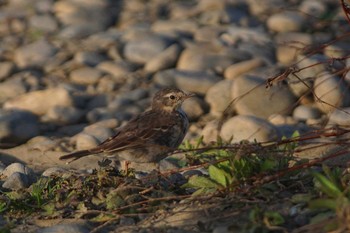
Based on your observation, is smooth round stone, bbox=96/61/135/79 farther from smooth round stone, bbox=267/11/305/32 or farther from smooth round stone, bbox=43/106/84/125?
smooth round stone, bbox=267/11/305/32

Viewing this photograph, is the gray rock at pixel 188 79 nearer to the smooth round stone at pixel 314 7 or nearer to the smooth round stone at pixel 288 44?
the smooth round stone at pixel 288 44

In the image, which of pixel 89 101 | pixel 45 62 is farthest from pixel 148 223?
pixel 45 62

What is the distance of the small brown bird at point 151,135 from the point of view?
27.3ft

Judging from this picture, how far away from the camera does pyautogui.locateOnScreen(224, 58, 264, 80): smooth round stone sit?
1209 cm

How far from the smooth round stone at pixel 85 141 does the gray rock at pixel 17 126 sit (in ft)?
2.60

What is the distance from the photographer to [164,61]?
41.8ft

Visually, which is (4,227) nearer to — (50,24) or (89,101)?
(89,101)

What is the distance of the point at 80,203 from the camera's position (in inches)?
276

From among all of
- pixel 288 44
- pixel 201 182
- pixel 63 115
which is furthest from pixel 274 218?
pixel 288 44

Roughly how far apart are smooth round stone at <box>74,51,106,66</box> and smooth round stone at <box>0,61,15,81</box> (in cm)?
97

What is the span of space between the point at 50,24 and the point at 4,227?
8.82 meters

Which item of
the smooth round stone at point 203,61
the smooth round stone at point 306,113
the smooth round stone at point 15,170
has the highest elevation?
the smooth round stone at point 15,170

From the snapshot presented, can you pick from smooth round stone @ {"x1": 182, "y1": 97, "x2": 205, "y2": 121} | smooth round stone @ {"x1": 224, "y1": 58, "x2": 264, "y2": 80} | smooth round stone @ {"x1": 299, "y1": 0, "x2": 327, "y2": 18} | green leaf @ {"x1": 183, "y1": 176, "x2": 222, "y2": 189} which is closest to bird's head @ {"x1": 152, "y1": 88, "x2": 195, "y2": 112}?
smooth round stone @ {"x1": 182, "y1": 97, "x2": 205, "y2": 121}

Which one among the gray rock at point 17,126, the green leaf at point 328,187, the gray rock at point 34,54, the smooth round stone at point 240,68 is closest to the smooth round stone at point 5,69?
the gray rock at point 34,54
